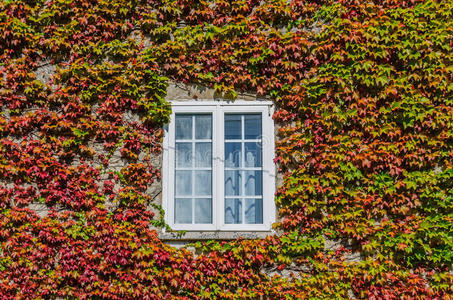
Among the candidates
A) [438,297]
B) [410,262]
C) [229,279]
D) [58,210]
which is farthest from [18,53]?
[438,297]

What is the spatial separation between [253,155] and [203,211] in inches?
39.9

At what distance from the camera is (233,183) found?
5.14 metres

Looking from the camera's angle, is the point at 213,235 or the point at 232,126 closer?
the point at 213,235

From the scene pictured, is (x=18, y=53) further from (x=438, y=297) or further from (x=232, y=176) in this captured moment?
(x=438, y=297)

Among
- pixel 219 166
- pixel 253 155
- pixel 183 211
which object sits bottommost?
pixel 183 211

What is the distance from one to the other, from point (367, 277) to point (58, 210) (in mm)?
Answer: 4088

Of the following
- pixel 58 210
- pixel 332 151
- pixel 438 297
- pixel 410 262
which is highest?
pixel 332 151

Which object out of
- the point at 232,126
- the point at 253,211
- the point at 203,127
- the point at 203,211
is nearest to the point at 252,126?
the point at 232,126

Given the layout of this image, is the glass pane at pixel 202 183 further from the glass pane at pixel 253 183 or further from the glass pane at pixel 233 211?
the glass pane at pixel 253 183

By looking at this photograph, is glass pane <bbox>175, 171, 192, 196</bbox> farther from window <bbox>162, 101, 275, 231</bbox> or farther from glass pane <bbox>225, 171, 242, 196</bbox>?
glass pane <bbox>225, 171, 242, 196</bbox>

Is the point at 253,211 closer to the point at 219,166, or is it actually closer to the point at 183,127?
the point at 219,166

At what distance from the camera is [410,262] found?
475cm

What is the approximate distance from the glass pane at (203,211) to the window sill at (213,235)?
20 centimetres

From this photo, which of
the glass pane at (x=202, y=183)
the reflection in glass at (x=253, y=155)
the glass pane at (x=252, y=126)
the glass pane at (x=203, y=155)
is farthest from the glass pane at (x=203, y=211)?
the glass pane at (x=252, y=126)
